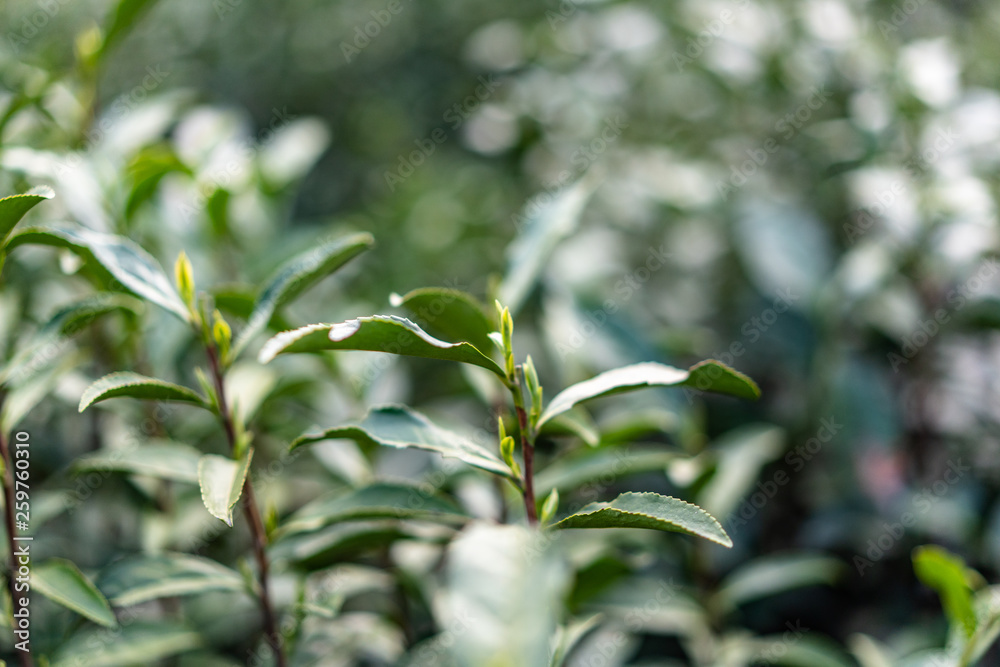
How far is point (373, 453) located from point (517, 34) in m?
2.09

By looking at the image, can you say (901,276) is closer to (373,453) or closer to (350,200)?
(373,453)

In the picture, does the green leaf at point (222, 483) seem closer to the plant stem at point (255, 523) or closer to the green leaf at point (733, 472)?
the plant stem at point (255, 523)

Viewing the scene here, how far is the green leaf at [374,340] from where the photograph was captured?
817 millimetres

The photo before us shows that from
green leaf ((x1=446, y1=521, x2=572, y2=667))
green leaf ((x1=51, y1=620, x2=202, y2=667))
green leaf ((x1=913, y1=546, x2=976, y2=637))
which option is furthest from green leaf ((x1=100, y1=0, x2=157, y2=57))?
green leaf ((x1=913, y1=546, x2=976, y2=637))

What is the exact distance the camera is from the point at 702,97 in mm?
2852

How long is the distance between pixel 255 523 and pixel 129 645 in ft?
1.03

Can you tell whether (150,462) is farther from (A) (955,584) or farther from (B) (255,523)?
(A) (955,584)

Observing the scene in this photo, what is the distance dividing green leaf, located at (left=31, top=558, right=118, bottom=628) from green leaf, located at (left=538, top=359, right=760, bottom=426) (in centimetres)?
58

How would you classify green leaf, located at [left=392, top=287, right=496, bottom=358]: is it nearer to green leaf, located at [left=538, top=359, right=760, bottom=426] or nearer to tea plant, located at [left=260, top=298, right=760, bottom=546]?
tea plant, located at [left=260, top=298, right=760, bottom=546]

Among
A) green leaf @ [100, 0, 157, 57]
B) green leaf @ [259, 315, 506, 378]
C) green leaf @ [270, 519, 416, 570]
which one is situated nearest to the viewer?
green leaf @ [259, 315, 506, 378]

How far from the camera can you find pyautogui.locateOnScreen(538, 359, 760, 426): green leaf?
946mm

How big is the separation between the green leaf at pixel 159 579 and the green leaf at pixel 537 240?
1.82 ft

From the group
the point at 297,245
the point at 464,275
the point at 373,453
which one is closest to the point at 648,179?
the point at 464,275

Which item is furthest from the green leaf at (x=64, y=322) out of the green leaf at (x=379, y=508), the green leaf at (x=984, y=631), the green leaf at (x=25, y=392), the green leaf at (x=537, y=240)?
the green leaf at (x=984, y=631)
